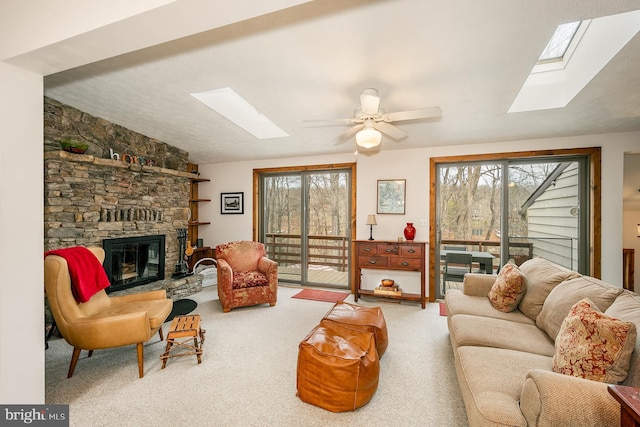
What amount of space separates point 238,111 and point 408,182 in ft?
9.19

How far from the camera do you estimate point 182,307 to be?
12.6ft

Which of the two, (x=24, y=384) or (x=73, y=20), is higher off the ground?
(x=73, y=20)

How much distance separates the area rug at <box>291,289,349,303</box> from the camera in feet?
13.9

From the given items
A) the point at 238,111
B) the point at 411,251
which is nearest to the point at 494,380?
the point at 411,251

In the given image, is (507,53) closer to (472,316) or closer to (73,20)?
(472,316)

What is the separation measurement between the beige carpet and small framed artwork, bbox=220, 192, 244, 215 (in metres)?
2.68

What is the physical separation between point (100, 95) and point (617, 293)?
5.06 metres

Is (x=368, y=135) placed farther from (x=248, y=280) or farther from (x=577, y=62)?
(x=248, y=280)

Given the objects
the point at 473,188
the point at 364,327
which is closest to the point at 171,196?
the point at 364,327

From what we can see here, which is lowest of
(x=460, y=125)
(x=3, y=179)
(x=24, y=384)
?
(x=24, y=384)

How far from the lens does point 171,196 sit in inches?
185

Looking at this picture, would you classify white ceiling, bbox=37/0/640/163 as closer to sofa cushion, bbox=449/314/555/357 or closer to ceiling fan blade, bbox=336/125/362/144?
ceiling fan blade, bbox=336/125/362/144

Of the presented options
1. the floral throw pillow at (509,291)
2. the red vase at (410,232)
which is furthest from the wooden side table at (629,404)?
the red vase at (410,232)

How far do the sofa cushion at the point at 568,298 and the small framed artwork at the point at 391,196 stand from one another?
2400 millimetres
